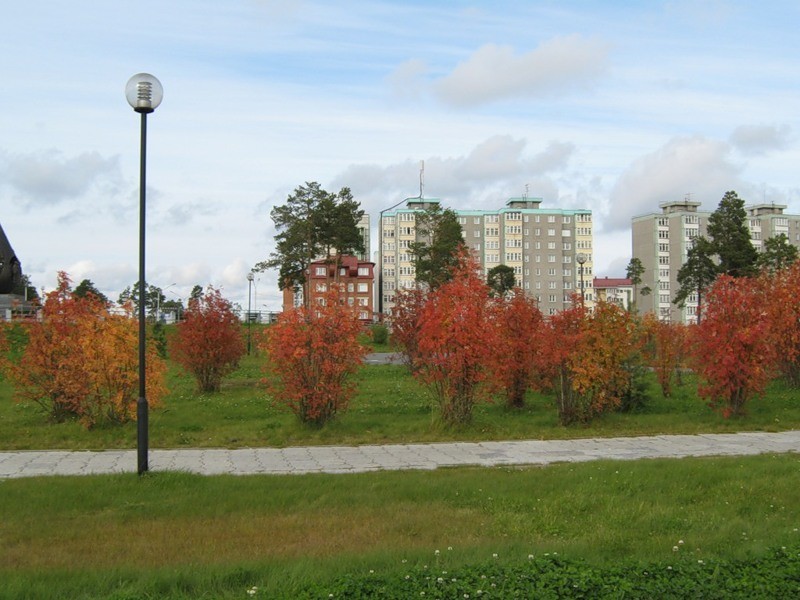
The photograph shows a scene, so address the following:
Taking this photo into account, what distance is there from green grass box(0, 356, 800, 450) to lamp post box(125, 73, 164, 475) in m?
3.18

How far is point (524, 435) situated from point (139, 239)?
734 cm

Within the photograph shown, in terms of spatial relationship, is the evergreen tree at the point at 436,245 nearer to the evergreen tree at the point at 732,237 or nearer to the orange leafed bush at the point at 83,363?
the evergreen tree at the point at 732,237

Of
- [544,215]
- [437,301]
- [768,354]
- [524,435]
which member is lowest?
[524,435]

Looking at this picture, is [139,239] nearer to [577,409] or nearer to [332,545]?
[332,545]

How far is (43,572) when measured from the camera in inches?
229

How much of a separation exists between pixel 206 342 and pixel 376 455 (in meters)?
10.2

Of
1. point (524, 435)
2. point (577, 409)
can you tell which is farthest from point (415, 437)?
point (577, 409)

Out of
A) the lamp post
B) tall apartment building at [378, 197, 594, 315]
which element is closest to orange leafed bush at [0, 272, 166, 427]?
the lamp post

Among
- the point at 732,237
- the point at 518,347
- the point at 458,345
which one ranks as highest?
the point at 732,237

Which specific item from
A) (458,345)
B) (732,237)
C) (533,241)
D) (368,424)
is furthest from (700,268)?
(533,241)

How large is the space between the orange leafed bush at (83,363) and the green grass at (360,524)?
4.58 metres

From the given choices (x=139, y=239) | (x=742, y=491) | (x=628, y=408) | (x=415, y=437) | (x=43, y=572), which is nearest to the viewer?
(x=43, y=572)

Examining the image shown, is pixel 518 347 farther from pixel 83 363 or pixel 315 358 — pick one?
pixel 83 363

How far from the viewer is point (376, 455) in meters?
11.6
